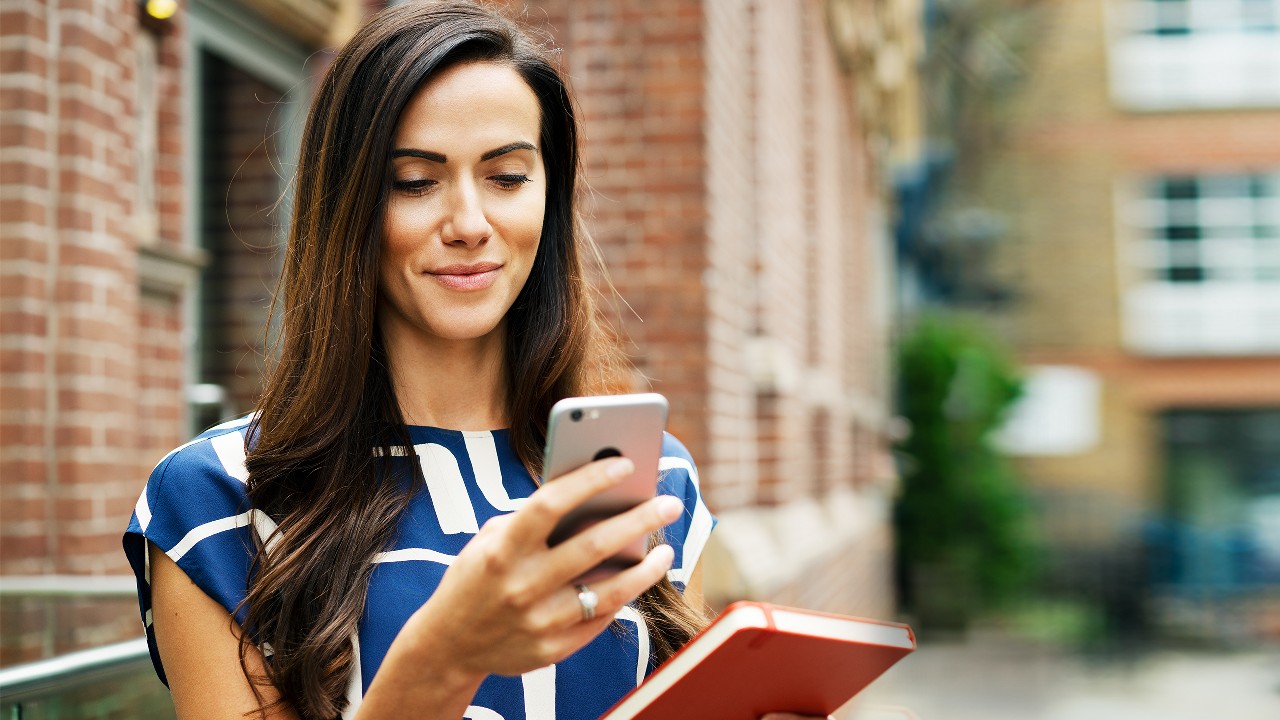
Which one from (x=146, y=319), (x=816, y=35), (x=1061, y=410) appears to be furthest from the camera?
(x=1061, y=410)

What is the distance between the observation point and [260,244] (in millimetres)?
4586

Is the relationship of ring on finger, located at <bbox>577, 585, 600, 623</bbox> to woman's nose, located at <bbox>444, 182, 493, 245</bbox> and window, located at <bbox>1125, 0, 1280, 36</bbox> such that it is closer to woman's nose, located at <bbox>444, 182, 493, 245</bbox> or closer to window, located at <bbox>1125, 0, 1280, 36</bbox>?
woman's nose, located at <bbox>444, 182, 493, 245</bbox>

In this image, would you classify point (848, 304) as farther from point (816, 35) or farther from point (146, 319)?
point (146, 319)

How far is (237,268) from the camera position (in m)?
4.48

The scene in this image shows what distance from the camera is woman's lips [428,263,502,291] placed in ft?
5.23

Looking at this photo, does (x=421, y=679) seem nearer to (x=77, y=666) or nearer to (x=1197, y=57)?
(x=77, y=666)

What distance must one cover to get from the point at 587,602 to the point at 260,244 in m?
3.69

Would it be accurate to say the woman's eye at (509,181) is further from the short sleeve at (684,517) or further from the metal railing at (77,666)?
the metal railing at (77,666)

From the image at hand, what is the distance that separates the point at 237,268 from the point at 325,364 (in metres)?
3.05

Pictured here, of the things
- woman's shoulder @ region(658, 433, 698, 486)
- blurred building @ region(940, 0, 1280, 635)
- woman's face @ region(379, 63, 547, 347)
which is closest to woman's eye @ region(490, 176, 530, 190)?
woman's face @ region(379, 63, 547, 347)

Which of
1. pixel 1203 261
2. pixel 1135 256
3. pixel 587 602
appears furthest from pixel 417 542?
pixel 1203 261

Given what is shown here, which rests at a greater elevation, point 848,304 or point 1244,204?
point 1244,204

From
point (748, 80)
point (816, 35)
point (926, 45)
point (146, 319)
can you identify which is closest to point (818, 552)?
point (748, 80)

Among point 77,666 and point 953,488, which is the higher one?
point 77,666
